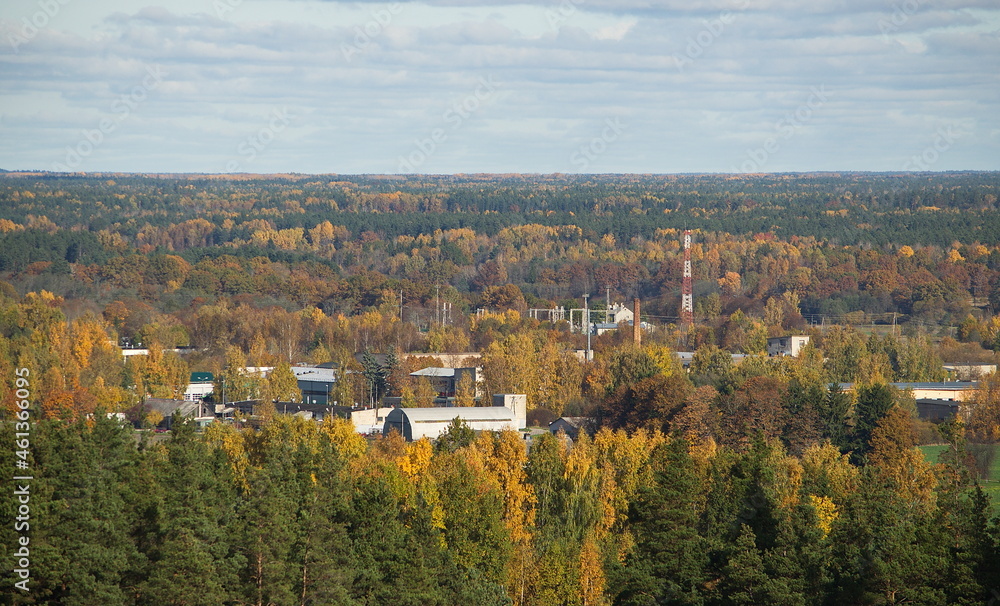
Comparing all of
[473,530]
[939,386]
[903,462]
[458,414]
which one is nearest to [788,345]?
[939,386]

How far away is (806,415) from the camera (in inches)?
1950

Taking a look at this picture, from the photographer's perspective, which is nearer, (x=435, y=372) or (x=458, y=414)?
(x=458, y=414)

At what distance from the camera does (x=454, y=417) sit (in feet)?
170

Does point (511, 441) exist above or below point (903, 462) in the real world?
above

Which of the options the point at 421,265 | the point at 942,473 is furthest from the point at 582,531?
the point at 421,265

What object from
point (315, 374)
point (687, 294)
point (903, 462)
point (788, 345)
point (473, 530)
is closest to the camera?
point (473, 530)

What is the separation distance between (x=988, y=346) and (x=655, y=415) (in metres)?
38.0

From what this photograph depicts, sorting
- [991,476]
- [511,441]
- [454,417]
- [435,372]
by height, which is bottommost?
[991,476]

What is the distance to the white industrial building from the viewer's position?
52.2 meters

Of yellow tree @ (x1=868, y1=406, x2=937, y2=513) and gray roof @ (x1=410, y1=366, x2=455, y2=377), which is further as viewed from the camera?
gray roof @ (x1=410, y1=366, x2=455, y2=377)

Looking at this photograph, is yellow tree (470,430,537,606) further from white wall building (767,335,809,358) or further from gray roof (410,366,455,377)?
white wall building (767,335,809,358)

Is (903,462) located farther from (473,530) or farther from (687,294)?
(687,294)

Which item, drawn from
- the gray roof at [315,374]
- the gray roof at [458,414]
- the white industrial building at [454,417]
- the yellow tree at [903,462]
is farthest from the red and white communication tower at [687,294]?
the yellow tree at [903,462]

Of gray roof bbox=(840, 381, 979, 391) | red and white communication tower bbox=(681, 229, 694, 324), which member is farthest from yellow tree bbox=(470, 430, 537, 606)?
red and white communication tower bbox=(681, 229, 694, 324)
